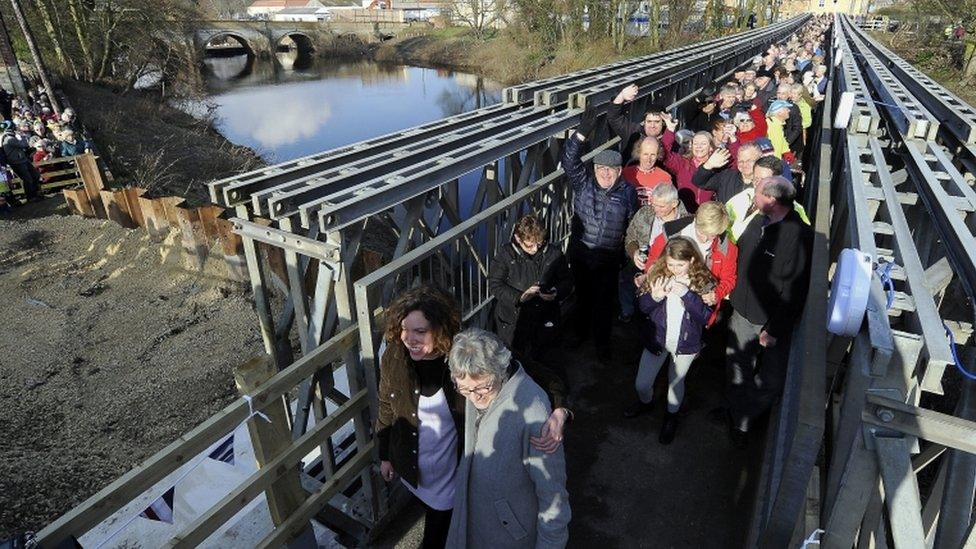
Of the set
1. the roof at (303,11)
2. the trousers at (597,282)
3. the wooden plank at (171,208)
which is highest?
the roof at (303,11)

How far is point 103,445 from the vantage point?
6324 mm

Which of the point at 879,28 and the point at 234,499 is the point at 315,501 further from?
the point at 879,28

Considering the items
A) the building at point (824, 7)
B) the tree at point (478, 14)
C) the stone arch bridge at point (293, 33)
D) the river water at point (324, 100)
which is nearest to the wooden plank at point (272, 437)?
the river water at point (324, 100)

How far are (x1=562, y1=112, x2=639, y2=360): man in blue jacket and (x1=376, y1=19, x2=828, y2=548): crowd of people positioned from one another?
0.04 feet

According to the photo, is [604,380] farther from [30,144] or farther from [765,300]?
[30,144]

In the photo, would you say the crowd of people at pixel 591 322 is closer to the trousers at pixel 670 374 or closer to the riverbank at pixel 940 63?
the trousers at pixel 670 374

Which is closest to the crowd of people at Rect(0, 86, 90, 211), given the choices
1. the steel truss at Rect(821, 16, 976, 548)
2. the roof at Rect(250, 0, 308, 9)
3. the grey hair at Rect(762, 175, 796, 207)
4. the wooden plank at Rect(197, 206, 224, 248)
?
the wooden plank at Rect(197, 206, 224, 248)

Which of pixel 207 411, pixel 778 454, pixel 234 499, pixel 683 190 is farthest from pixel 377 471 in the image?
pixel 207 411

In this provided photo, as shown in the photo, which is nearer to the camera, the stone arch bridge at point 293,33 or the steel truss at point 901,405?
the steel truss at point 901,405

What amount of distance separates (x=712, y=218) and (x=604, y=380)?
1.57 meters

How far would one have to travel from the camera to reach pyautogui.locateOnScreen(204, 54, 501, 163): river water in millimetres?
22734

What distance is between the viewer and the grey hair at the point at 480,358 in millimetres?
2127

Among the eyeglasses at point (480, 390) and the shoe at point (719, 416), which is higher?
the eyeglasses at point (480, 390)

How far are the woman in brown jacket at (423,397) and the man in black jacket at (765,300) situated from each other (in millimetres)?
1755
